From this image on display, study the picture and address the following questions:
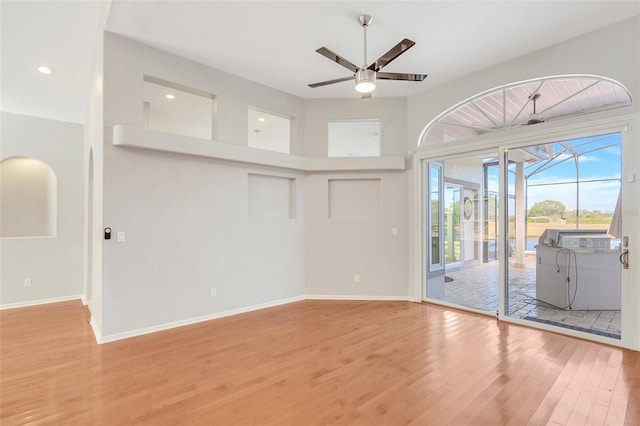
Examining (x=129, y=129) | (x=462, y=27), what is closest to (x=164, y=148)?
(x=129, y=129)

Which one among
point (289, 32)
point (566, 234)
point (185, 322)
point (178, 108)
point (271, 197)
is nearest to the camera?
point (289, 32)

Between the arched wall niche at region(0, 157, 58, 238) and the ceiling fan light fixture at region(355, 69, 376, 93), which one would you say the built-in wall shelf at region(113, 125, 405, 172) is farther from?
the arched wall niche at region(0, 157, 58, 238)

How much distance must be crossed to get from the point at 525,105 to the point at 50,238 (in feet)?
25.8

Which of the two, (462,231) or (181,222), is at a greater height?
(181,222)

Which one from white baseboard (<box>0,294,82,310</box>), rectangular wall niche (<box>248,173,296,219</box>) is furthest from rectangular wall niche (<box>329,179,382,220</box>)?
white baseboard (<box>0,294,82,310</box>)

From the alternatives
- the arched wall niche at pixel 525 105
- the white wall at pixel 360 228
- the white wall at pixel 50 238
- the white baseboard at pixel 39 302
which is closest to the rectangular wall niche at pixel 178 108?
the white wall at pixel 50 238

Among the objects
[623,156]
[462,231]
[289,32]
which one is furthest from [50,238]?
[623,156]

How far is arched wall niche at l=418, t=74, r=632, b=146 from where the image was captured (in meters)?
3.47

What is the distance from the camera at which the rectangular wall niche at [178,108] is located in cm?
443

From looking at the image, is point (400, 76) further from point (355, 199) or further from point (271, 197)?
point (271, 197)

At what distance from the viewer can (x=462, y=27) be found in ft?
11.0

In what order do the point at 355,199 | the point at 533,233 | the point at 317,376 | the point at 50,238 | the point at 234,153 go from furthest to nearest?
the point at 355,199 < the point at 50,238 < the point at 234,153 < the point at 533,233 < the point at 317,376

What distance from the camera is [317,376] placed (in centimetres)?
266

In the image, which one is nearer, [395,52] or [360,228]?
[395,52]
